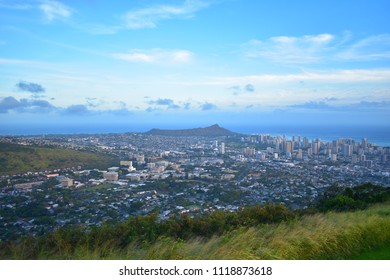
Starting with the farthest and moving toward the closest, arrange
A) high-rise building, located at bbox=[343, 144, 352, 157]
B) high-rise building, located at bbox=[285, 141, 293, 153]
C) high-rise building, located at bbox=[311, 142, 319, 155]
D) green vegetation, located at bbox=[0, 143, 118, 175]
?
high-rise building, located at bbox=[285, 141, 293, 153] → high-rise building, located at bbox=[311, 142, 319, 155] → high-rise building, located at bbox=[343, 144, 352, 157] → green vegetation, located at bbox=[0, 143, 118, 175]

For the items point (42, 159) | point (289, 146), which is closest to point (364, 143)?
point (289, 146)

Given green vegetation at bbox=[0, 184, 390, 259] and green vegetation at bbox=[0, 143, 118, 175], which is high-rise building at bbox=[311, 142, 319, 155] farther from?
green vegetation at bbox=[0, 184, 390, 259]

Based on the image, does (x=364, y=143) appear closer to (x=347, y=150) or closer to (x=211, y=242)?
(x=347, y=150)

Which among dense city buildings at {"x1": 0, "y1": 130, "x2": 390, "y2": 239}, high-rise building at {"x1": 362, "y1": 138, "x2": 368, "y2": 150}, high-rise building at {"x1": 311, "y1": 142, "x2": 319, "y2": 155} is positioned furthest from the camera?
high-rise building at {"x1": 311, "y1": 142, "x2": 319, "y2": 155}

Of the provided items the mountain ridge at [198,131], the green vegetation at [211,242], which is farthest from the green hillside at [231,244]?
the mountain ridge at [198,131]

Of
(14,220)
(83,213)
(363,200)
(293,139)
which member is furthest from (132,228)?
(293,139)

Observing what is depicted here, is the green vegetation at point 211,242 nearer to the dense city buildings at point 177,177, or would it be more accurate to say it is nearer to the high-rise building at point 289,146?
the dense city buildings at point 177,177

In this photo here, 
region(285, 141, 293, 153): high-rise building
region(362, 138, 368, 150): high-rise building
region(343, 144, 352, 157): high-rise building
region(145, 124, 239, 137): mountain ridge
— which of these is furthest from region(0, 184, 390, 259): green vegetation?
region(145, 124, 239, 137): mountain ridge

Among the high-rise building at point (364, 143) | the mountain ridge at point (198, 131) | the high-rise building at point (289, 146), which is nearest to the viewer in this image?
the high-rise building at point (364, 143)
